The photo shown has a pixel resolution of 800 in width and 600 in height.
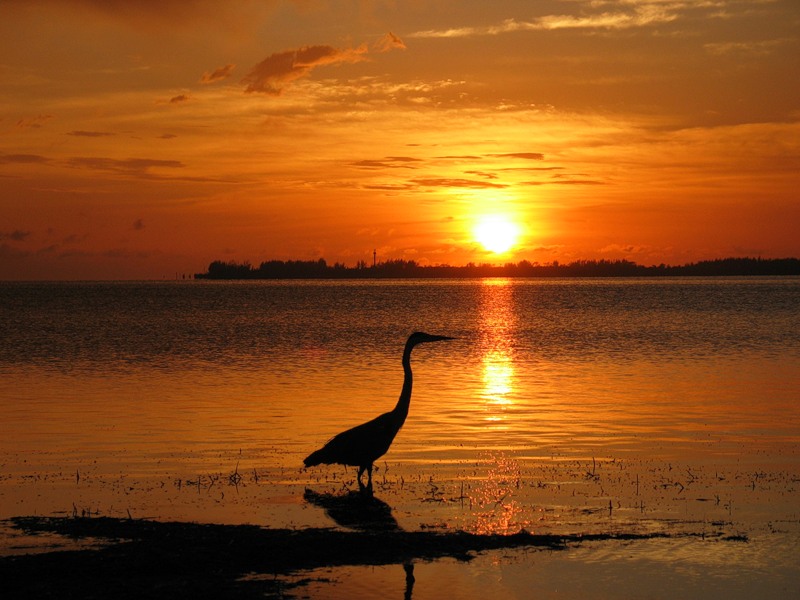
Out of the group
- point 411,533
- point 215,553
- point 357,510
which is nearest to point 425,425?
point 357,510

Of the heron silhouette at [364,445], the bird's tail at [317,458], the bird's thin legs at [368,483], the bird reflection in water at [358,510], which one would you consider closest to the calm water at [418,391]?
the bird's tail at [317,458]

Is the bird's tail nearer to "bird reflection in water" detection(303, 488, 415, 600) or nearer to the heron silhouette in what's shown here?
the heron silhouette

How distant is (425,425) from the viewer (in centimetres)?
2195

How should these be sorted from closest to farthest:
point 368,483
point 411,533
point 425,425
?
1. point 411,533
2. point 368,483
3. point 425,425

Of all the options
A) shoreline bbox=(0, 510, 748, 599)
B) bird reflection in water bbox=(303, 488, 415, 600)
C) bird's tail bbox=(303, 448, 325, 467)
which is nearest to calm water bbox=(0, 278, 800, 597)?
bird reflection in water bbox=(303, 488, 415, 600)

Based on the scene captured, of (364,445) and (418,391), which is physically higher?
(418,391)

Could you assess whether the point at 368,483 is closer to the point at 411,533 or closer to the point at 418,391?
the point at 411,533

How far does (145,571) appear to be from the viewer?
396 inches

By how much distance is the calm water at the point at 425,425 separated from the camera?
555 inches

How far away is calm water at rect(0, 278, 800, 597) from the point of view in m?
14.1

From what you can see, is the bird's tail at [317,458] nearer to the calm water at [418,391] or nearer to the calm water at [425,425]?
the calm water at [425,425]

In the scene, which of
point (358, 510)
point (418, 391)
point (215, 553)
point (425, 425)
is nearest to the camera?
point (215, 553)

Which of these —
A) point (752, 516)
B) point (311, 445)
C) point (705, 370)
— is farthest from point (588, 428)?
point (705, 370)

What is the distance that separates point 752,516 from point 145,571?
24.6 ft
